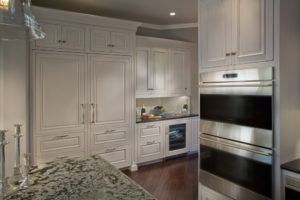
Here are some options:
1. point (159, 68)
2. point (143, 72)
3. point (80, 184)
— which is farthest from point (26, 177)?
point (159, 68)

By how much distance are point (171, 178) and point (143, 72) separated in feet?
6.47

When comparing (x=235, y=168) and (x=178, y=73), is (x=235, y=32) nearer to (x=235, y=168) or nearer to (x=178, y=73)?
(x=235, y=168)

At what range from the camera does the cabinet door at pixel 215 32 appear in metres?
2.18

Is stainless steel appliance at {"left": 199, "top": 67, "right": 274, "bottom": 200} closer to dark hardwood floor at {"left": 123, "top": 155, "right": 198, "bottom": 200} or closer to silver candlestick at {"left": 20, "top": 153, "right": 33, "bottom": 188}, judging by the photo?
dark hardwood floor at {"left": 123, "top": 155, "right": 198, "bottom": 200}

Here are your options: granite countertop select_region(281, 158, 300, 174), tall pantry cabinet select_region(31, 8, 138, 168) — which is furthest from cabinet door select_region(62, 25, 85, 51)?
granite countertop select_region(281, 158, 300, 174)

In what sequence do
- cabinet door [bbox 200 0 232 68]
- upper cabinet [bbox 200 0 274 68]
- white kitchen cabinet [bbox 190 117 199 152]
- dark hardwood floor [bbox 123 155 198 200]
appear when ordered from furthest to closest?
1. white kitchen cabinet [bbox 190 117 199 152]
2. dark hardwood floor [bbox 123 155 198 200]
3. cabinet door [bbox 200 0 232 68]
4. upper cabinet [bbox 200 0 274 68]

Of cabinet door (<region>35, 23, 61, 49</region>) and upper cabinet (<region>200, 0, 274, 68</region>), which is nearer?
upper cabinet (<region>200, 0, 274, 68</region>)

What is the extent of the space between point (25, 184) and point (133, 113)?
2897 millimetres

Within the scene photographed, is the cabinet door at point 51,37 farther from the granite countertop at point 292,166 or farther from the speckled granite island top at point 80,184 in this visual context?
the granite countertop at point 292,166

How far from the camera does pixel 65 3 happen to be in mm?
3660

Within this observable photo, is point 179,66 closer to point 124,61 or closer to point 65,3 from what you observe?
point 124,61

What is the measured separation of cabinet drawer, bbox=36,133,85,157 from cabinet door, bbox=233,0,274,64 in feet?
8.68

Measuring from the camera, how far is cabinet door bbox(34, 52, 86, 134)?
3.31 metres

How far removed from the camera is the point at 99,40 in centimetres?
376
